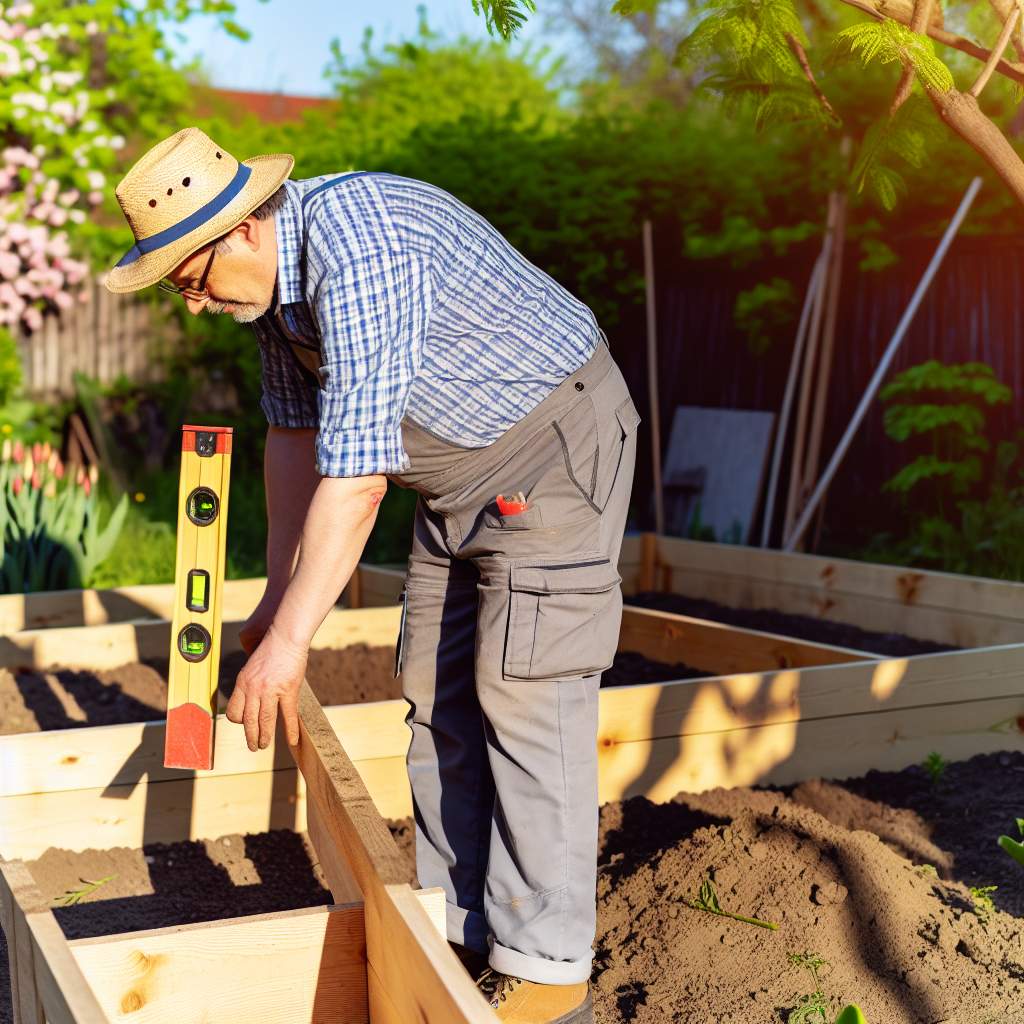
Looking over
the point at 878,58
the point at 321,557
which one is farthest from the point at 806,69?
the point at 321,557

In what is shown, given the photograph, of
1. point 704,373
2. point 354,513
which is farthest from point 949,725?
point 704,373

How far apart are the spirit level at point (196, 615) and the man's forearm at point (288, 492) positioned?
30 centimetres

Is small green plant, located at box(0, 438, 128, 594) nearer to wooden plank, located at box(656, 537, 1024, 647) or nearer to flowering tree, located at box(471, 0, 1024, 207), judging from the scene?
wooden plank, located at box(656, 537, 1024, 647)

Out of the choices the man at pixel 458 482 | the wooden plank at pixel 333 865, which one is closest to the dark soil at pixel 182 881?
the wooden plank at pixel 333 865

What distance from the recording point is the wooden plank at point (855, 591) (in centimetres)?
475

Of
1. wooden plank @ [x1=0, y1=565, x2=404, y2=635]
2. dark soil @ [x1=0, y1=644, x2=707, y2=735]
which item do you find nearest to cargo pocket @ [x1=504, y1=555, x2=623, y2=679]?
dark soil @ [x1=0, y1=644, x2=707, y2=735]

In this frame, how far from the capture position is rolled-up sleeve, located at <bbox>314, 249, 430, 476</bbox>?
1978 millimetres

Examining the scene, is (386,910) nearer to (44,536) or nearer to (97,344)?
(44,536)

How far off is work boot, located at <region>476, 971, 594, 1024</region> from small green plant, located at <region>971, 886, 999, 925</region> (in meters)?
0.95

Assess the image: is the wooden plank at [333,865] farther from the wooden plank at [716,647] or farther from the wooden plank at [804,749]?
the wooden plank at [716,647]

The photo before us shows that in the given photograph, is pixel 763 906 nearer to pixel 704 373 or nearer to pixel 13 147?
pixel 704 373

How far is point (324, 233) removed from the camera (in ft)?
6.72

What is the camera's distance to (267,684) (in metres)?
1.99

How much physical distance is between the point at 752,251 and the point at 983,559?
115 inches
